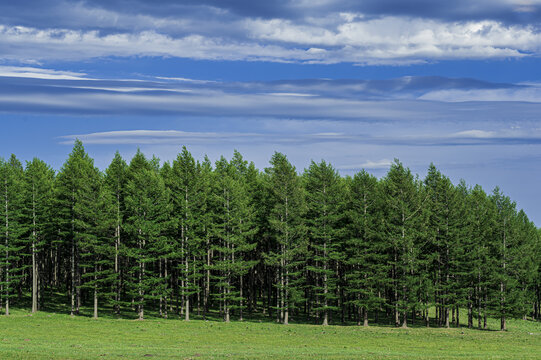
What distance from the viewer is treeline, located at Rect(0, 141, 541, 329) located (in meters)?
67.6

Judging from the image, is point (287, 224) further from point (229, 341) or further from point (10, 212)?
point (10, 212)

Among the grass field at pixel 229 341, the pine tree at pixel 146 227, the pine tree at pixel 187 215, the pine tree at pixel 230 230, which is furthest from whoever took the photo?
the pine tree at pixel 187 215

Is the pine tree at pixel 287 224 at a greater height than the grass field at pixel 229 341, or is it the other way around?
the pine tree at pixel 287 224

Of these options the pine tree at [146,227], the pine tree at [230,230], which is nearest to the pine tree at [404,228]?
the pine tree at [230,230]

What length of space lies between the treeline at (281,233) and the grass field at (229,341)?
467cm

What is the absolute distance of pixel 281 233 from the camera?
7069 centimetres

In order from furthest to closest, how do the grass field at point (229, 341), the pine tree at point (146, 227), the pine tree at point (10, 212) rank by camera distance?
the pine tree at point (10, 212), the pine tree at point (146, 227), the grass field at point (229, 341)

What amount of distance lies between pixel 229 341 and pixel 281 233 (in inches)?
880

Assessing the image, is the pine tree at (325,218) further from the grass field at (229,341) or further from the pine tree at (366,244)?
the grass field at (229,341)

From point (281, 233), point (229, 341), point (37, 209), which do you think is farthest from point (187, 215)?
point (229, 341)

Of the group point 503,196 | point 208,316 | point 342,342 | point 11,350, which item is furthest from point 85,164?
point 503,196

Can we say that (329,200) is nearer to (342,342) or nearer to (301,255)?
(301,255)

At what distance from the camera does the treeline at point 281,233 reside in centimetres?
6756

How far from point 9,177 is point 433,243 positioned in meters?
52.9
